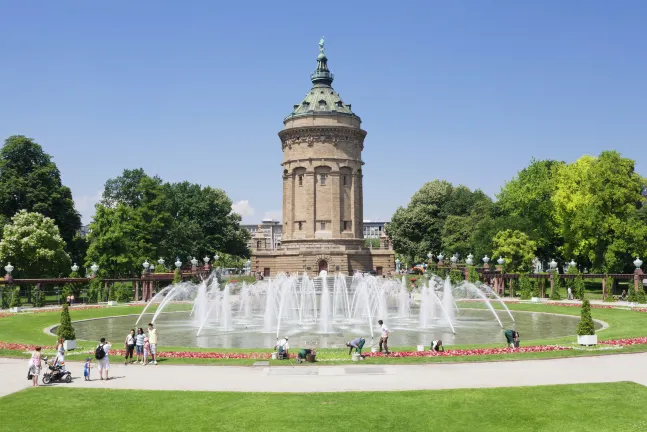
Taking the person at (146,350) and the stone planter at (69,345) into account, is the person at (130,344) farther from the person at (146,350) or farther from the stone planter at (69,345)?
the stone planter at (69,345)

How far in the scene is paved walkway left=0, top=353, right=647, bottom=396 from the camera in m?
17.4

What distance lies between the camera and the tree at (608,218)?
57.0 metres

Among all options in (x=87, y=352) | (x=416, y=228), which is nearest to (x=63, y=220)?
(x=87, y=352)

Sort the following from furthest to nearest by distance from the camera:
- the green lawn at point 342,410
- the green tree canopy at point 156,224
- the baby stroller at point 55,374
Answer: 1. the green tree canopy at point 156,224
2. the baby stroller at point 55,374
3. the green lawn at point 342,410

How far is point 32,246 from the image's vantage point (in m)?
56.8

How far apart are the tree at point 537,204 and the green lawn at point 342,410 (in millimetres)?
57905

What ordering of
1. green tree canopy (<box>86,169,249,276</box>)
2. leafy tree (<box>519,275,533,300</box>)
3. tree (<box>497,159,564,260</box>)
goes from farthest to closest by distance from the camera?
tree (<box>497,159,564,260</box>)
green tree canopy (<box>86,169,249,276</box>)
leafy tree (<box>519,275,533,300</box>)

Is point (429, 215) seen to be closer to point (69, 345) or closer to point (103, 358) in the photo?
point (69, 345)

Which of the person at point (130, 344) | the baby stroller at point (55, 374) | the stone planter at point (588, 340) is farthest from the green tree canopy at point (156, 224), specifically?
the stone planter at point (588, 340)

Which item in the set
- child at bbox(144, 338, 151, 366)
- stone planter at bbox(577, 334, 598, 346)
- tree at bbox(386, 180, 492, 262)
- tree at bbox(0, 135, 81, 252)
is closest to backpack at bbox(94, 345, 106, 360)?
child at bbox(144, 338, 151, 366)

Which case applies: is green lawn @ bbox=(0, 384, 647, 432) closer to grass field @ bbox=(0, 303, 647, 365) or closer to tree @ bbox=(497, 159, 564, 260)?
grass field @ bbox=(0, 303, 647, 365)

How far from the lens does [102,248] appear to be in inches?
2520

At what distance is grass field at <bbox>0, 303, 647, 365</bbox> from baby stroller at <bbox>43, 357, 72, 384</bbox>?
427 cm

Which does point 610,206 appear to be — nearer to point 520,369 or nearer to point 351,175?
point 351,175
